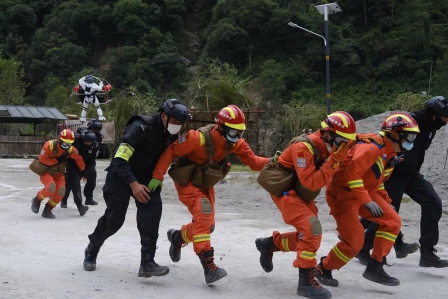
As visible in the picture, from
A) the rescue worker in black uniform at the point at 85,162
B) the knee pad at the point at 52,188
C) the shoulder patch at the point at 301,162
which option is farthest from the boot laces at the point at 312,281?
the rescue worker in black uniform at the point at 85,162

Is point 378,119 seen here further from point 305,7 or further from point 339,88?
point 305,7

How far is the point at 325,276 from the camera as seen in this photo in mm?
6352

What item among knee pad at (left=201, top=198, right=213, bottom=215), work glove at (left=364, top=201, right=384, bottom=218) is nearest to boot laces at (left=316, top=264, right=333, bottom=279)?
work glove at (left=364, top=201, right=384, bottom=218)

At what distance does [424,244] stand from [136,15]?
75201mm

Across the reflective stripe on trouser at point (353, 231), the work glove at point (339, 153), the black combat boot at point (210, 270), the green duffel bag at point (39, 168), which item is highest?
the work glove at point (339, 153)

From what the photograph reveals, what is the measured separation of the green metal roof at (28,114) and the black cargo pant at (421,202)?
3283 centimetres

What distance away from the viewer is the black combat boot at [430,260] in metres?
6.93

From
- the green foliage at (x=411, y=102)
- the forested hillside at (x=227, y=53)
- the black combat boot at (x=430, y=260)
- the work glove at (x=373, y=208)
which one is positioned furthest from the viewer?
the forested hillside at (x=227, y=53)

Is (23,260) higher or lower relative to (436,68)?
lower

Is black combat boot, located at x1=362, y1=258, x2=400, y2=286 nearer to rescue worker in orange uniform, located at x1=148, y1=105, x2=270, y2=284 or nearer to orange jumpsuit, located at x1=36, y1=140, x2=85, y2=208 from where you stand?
rescue worker in orange uniform, located at x1=148, y1=105, x2=270, y2=284

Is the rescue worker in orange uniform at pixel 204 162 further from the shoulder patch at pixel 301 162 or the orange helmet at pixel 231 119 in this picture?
the shoulder patch at pixel 301 162

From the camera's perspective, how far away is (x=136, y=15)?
7894 centimetres

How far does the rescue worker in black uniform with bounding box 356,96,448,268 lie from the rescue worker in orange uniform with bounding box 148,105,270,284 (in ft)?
5.32

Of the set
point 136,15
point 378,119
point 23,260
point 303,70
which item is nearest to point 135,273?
point 23,260
